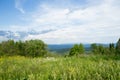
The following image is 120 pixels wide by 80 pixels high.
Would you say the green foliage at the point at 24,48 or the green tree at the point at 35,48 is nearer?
the green tree at the point at 35,48

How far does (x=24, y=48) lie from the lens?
71.2 meters

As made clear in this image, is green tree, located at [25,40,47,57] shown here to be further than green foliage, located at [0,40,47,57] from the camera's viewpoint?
No

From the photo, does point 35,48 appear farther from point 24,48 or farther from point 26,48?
point 24,48

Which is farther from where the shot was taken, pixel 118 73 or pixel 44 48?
pixel 44 48

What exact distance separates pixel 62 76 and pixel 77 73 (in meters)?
0.44

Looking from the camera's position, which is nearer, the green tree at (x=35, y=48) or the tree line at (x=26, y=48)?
the green tree at (x=35, y=48)

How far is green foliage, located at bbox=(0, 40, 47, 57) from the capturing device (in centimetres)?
6788

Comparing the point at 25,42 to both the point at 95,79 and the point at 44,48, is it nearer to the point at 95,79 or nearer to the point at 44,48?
the point at 44,48

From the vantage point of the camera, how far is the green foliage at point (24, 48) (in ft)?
223

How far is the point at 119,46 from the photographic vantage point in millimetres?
20453

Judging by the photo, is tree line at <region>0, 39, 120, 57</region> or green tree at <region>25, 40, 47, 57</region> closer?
green tree at <region>25, 40, 47, 57</region>

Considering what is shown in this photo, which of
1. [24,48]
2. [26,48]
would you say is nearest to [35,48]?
[26,48]

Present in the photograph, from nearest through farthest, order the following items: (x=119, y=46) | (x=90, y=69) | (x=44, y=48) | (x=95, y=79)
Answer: (x=95, y=79) < (x=90, y=69) < (x=119, y=46) < (x=44, y=48)

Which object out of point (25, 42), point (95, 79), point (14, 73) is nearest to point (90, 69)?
point (95, 79)
